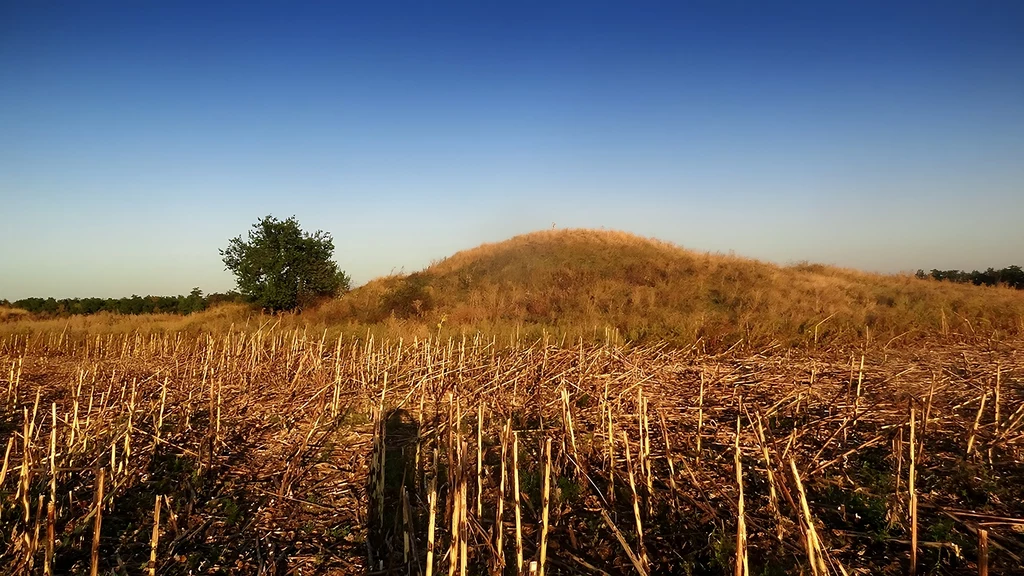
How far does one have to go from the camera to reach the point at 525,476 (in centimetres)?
451

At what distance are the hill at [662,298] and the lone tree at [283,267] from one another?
1544 mm

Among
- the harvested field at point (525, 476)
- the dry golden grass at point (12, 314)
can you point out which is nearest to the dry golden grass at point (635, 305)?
the dry golden grass at point (12, 314)

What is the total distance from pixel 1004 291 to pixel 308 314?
26.1 m

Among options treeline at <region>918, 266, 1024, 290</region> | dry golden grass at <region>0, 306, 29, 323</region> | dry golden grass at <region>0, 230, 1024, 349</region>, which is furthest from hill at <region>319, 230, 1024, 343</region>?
dry golden grass at <region>0, 306, 29, 323</region>

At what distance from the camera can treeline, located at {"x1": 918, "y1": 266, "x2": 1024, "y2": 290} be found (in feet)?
79.1

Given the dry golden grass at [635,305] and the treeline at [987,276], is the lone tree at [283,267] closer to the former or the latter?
the dry golden grass at [635,305]

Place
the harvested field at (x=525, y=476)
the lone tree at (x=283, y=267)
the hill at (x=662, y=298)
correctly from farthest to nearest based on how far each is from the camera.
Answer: the lone tree at (x=283, y=267) < the hill at (x=662, y=298) < the harvested field at (x=525, y=476)

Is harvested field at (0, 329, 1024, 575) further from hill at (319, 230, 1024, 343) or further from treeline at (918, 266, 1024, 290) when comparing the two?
treeline at (918, 266, 1024, 290)

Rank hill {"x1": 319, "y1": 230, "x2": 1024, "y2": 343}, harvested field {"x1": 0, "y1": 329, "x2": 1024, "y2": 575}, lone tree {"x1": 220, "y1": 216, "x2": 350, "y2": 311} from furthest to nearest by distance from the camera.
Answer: lone tree {"x1": 220, "y1": 216, "x2": 350, "y2": 311}, hill {"x1": 319, "y1": 230, "x2": 1024, "y2": 343}, harvested field {"x1": 0, "y1": 329, "x2": 1024, "y2": 575}

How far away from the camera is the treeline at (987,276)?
24109 millimetres

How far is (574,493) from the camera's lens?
4.13 metres

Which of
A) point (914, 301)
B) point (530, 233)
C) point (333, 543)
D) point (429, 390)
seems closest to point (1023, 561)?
point (333, 543)

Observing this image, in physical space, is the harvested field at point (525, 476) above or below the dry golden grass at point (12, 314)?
below

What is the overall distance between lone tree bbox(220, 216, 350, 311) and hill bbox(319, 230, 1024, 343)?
1.54 meters
